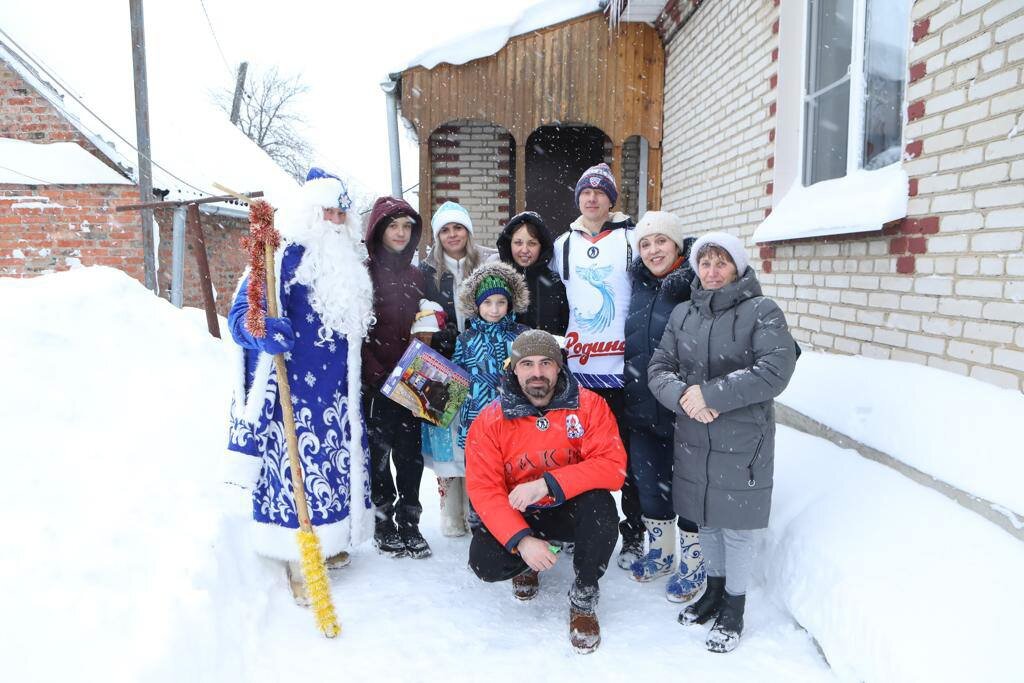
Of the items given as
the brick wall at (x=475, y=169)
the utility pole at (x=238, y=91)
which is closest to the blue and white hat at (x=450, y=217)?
the brick wall at (x=475, y=169)

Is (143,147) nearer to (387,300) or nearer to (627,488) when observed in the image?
(387,300)

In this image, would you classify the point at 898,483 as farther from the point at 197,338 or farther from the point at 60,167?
the point at 60,167

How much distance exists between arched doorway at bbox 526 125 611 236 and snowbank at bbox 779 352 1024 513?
5.48m

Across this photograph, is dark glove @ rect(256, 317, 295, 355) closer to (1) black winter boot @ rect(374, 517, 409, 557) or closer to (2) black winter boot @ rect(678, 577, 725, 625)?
(1) black winter boot @ rect(374, 517, 409, 557)

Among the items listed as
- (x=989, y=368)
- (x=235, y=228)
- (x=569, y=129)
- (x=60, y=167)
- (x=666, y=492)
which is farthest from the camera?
(x=235, y=228)

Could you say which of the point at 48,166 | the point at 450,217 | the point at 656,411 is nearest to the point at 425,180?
the point at 450,217

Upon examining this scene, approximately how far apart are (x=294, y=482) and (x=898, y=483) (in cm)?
253

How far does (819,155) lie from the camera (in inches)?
161

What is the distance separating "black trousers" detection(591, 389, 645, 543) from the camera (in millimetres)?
3139

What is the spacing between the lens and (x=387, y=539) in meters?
3.32

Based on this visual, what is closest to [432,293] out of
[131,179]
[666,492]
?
[666,492]

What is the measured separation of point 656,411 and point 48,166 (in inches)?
398

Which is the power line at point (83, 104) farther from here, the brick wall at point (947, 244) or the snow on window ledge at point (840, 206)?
the brick wall at point (947, 244)

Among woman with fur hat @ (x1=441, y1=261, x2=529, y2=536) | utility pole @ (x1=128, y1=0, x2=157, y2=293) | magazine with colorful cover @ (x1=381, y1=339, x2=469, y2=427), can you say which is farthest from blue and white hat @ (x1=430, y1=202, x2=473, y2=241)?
utility pole @ (x1=128, y1=0, x2=157, y2=293)
